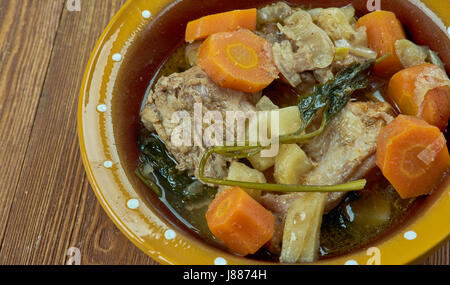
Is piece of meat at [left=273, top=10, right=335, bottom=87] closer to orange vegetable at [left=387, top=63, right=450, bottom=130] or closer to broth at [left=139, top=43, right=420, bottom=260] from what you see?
orange vegetable at [left=387, top=63, right=450, bottom=130]

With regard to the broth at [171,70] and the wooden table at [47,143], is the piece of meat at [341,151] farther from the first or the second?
the wooden table at [47,143]

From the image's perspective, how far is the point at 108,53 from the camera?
8.70ft

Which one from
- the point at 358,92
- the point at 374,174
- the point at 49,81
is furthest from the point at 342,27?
the point at 49,81

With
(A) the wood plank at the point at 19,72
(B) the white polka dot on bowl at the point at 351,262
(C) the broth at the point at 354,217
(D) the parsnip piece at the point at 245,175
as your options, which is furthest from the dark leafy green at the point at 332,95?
(A) the wood plank at the point at 19,72

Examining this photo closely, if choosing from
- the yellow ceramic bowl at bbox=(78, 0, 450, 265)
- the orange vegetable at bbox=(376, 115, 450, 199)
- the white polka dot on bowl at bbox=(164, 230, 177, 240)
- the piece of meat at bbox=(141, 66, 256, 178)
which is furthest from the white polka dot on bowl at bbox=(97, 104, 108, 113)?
the orange vegetable at bbox=(376, 115, 450, 199)

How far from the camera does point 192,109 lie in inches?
102

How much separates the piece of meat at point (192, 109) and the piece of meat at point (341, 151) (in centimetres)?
36

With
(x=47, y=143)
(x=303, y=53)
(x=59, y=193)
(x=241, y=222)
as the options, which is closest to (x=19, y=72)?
(x=47, y=143)

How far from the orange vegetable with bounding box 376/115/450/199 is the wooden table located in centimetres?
51

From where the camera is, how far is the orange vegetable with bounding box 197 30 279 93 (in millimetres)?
2594

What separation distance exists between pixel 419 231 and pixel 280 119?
824 millimetres

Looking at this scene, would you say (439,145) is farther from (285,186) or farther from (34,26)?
(34,26)

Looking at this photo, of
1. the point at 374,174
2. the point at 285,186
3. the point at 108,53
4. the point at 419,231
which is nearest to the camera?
the point at 419,231

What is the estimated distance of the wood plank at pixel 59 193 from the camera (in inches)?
107
